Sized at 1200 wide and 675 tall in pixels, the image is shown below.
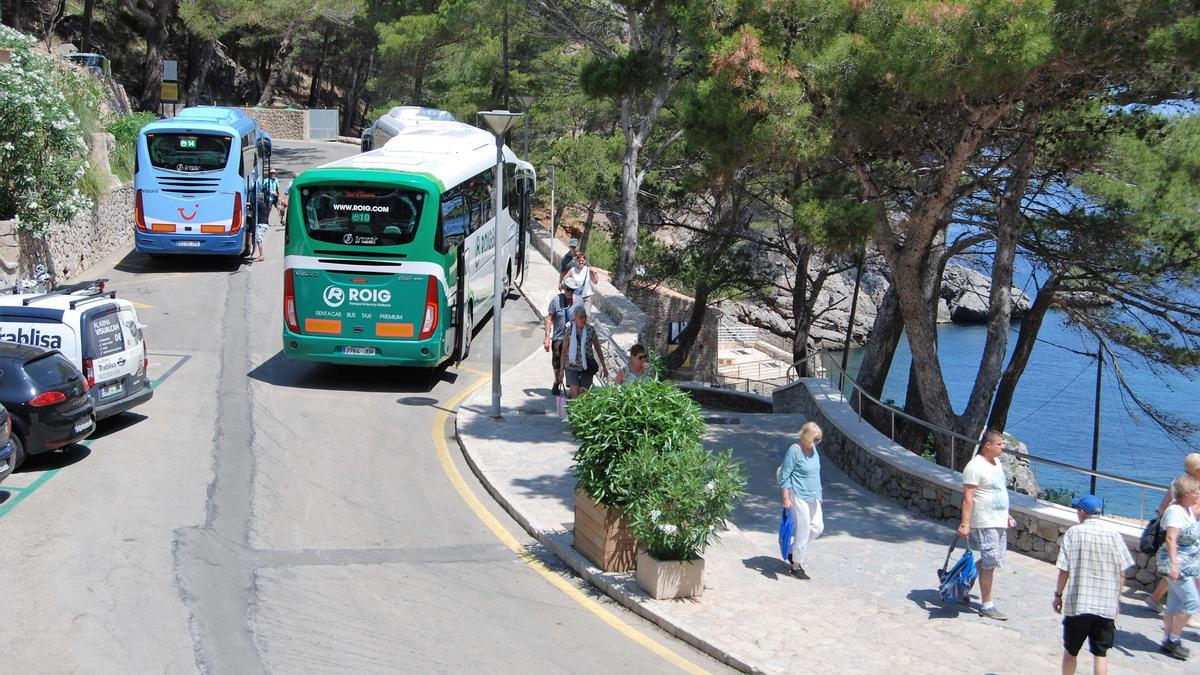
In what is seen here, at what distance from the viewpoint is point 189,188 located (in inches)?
955

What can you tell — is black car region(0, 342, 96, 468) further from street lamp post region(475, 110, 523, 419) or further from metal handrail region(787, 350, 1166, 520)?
metal handrail region(787, 350, 1166, 520)

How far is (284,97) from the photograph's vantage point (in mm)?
67812

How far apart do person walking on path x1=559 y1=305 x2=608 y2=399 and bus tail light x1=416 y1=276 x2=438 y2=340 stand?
2.37m

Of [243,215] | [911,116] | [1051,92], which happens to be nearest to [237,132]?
[243,215]

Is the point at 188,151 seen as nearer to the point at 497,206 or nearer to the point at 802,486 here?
the point at 497,206

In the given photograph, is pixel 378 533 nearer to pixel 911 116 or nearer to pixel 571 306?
pixel 571 306

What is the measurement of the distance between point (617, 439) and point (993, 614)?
3.64 metres

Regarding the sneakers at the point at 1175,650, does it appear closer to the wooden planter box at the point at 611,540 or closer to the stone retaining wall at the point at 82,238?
the wooden planter box at the point at 611,540

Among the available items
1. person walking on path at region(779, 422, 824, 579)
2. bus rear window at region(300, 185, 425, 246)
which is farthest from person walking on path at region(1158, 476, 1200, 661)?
bus rear window at region(300, 185, 425, 246)

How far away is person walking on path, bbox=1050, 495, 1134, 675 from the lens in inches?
320

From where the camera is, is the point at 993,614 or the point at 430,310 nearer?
the point at 993,614

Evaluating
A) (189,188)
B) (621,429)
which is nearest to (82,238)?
(189,188)

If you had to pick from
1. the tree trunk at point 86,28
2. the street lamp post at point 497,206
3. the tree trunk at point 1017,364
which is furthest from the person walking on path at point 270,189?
the tree trunk at point 86,28

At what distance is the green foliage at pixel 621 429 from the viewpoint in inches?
406
